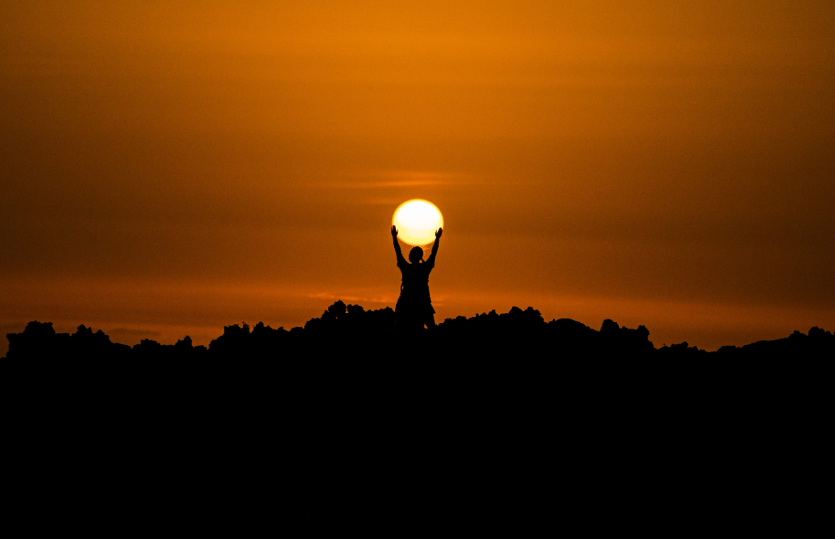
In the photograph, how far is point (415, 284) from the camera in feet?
90.5

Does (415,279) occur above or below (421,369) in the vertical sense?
above

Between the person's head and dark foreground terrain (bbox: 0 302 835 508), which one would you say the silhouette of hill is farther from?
the person's head

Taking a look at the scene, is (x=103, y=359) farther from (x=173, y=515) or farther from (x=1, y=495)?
(x=173, y=515)

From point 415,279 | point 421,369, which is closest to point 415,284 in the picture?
point 415,279

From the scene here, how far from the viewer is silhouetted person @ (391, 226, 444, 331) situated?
90.3 feet

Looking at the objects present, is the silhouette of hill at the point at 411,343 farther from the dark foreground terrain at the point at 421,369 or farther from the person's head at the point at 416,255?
the person's head at the point at 416,255

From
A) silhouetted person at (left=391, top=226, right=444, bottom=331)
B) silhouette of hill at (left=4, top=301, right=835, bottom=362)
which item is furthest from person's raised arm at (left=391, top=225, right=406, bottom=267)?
silhouette of hill at (left=4, top=301, right=835, bottom=362)

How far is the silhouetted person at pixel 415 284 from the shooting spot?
27.5 metres

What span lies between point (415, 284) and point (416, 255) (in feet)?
2.52

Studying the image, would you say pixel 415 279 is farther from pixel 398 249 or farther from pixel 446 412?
pixel 446 412

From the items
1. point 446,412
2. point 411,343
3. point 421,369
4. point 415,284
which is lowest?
point 446,412

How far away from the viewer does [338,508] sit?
1012 inches

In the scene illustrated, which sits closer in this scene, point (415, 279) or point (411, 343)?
point (415, 279)

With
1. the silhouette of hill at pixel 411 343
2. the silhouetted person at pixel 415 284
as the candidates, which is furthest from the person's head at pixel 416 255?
the silhouette of hill at pixel 411 343
